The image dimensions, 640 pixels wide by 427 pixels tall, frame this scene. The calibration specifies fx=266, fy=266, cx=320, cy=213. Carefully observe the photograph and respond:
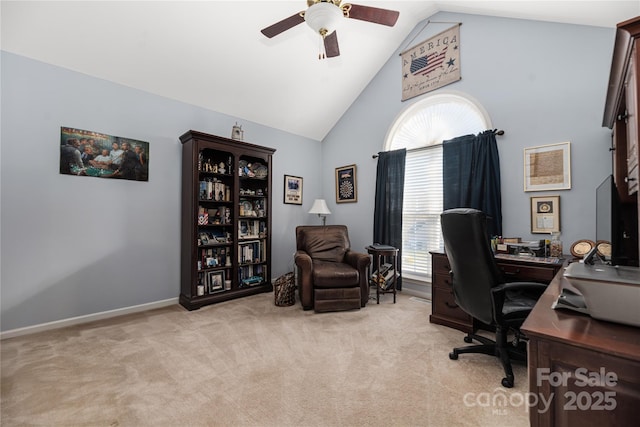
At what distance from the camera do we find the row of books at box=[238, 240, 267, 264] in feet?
12.0

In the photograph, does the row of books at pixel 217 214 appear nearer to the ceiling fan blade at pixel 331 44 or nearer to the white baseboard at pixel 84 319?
the white baseboard at pixel 84 319

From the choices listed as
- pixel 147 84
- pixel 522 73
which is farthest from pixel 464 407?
pixel 147 84

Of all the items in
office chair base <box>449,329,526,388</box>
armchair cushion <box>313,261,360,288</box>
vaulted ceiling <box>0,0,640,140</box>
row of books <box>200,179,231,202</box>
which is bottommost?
office chair base <box>449,329,526,388</box>

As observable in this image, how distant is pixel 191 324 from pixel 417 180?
127 inches

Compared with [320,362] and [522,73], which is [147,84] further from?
[522,73]

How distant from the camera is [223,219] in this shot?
3543mm

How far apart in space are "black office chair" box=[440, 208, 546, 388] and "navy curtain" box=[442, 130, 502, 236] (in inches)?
46.8

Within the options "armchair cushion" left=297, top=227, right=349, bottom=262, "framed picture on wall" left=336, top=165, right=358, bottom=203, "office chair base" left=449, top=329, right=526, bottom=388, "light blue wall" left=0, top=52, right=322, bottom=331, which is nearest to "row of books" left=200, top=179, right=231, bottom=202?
"light blue wall" left=0, top=52, right=322, bottom=331

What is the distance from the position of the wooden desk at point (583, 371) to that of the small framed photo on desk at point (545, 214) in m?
2.17

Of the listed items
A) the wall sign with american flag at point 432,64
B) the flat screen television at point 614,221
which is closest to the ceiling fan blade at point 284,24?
the wall sign with american flag at point 432,64

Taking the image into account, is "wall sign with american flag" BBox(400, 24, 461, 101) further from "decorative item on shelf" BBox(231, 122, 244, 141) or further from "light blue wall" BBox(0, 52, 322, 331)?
"light blue wall" BBox(0, 52, 322, 331)

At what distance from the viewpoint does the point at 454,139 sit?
3182mm

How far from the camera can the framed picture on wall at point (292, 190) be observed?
14.5ft

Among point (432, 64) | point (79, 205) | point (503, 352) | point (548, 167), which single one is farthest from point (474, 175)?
point (79, 205)
